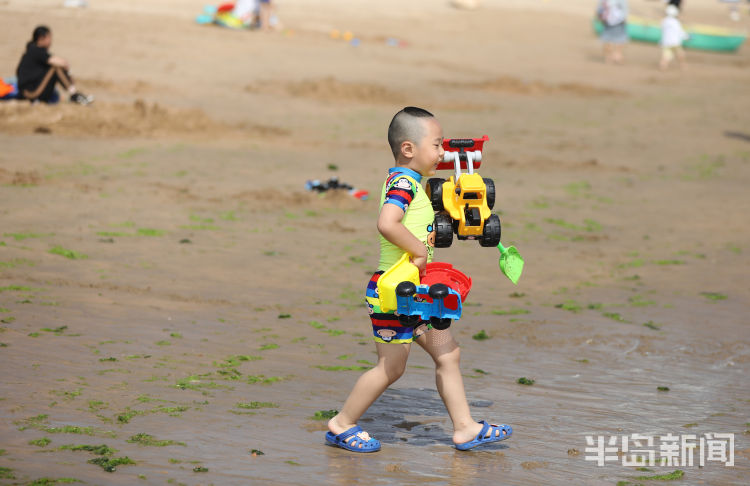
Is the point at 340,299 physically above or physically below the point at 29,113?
below

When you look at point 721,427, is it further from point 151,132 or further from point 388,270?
point 151,132

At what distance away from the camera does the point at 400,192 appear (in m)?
4.71

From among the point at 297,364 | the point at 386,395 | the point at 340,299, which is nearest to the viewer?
the point at 386,395

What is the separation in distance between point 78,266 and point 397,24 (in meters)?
23.9

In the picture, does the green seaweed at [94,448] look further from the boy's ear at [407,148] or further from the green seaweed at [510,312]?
the green seaweed at [510,312]

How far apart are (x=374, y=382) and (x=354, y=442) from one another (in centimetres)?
31

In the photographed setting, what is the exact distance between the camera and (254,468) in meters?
4.46

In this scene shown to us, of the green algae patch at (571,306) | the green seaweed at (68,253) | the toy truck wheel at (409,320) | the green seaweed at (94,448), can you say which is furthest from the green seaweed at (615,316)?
the green seaweed at (94,448)

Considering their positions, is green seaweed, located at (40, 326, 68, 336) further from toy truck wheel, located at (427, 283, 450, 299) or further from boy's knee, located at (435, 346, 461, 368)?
toy truck wheel, located at (427, 283, 450, 299)

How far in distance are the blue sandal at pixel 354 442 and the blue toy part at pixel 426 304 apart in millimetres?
639

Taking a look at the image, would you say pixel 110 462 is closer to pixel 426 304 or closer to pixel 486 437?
pixel 426 304

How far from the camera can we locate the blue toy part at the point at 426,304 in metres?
4.55

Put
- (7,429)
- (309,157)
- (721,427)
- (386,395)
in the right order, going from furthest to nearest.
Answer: (309,157), (386,395), (721,427), (7,429)

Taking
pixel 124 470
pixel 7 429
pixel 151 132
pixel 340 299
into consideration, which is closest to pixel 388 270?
pixel 124 470
